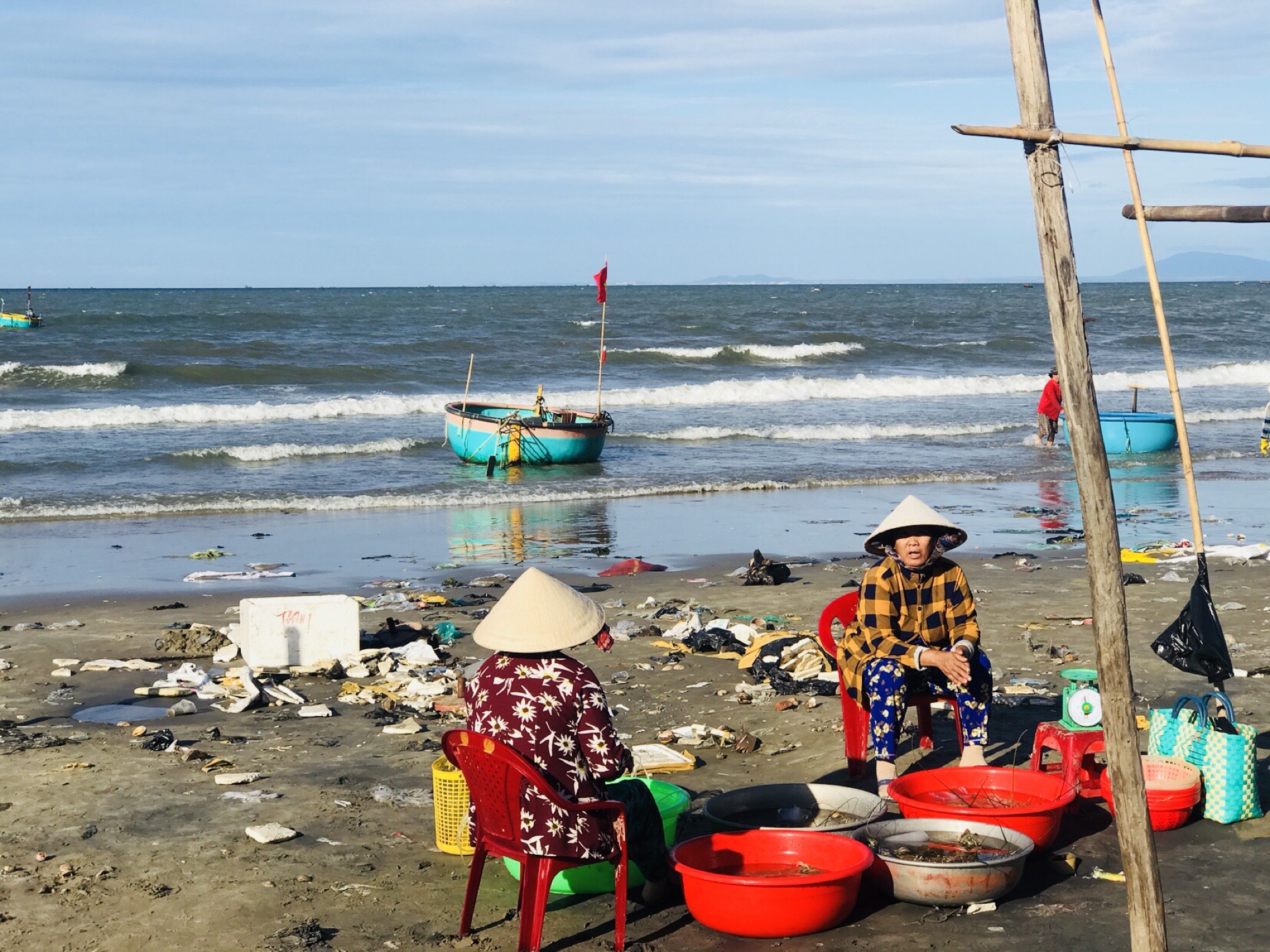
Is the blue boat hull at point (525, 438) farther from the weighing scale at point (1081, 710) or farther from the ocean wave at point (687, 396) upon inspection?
the weighing scale at point (1081, 710)

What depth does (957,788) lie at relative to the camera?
5.62m

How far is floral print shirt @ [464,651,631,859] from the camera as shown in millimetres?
4391

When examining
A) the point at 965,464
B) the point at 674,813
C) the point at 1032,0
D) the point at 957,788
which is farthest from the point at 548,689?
the point at 965,464

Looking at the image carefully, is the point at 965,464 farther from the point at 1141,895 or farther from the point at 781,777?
the point at 1141,895

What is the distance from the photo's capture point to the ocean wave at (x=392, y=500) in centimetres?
1762

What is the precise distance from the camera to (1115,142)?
3.86 m

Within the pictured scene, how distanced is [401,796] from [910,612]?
98.4 inches

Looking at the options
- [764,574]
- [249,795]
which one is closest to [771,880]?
[249,795]

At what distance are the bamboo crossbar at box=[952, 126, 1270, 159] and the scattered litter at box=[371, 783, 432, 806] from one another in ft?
12.9

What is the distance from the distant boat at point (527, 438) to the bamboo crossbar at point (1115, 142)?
18.0m

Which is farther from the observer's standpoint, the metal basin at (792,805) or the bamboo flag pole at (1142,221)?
the metal basin at (792,805)

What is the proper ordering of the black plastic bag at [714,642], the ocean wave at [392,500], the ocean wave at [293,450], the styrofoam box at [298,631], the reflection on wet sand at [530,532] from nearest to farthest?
the styrofoam box at [298,631] → the black plastic bag at [714,642] → the reflection on wet sand at [530,532] → the ocean wave at [392,500] → the ocean wave at [293,450]

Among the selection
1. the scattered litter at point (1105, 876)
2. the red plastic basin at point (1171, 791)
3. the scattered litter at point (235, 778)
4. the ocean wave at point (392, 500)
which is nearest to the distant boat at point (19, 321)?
the ocean wave at point (392, 500)

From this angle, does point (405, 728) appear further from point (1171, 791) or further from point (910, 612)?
point (1171, 791)
